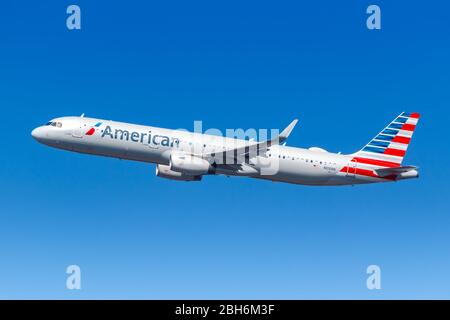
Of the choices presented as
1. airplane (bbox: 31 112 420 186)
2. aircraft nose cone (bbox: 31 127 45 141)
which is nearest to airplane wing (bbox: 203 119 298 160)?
airplane (bbox: 31 112 420 186)

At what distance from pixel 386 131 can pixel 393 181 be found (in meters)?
7.16

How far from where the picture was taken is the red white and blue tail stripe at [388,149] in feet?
280

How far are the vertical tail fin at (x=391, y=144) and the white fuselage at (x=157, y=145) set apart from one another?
7.00 m

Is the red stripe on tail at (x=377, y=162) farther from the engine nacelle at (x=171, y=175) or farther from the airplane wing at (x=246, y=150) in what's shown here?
the engine nacelle at (x=171, y=175)

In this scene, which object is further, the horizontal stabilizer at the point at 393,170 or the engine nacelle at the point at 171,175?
the horizontal stabilizer at the point at 393,170

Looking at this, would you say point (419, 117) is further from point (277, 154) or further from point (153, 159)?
point (153, 159)

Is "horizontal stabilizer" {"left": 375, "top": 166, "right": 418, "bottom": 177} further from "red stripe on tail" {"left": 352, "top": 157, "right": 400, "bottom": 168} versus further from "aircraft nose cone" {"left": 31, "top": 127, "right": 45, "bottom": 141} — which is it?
"aircraft nose cone" {"left": 31, "top": 127, "right": 45, "bottom": 141}

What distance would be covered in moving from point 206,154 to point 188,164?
2.59 metres

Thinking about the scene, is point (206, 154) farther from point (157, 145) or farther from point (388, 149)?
point (388, 149)

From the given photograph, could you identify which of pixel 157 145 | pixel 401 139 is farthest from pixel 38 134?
pixel 401 139

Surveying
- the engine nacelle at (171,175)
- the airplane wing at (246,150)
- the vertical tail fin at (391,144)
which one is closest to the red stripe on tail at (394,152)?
the vertical tail fin at (391,144)

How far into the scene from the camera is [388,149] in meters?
88.0

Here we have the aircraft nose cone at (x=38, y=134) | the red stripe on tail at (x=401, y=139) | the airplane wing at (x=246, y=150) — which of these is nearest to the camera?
the airplane wing at (x=246, y=150)

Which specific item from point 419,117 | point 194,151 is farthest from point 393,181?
point 194,151
